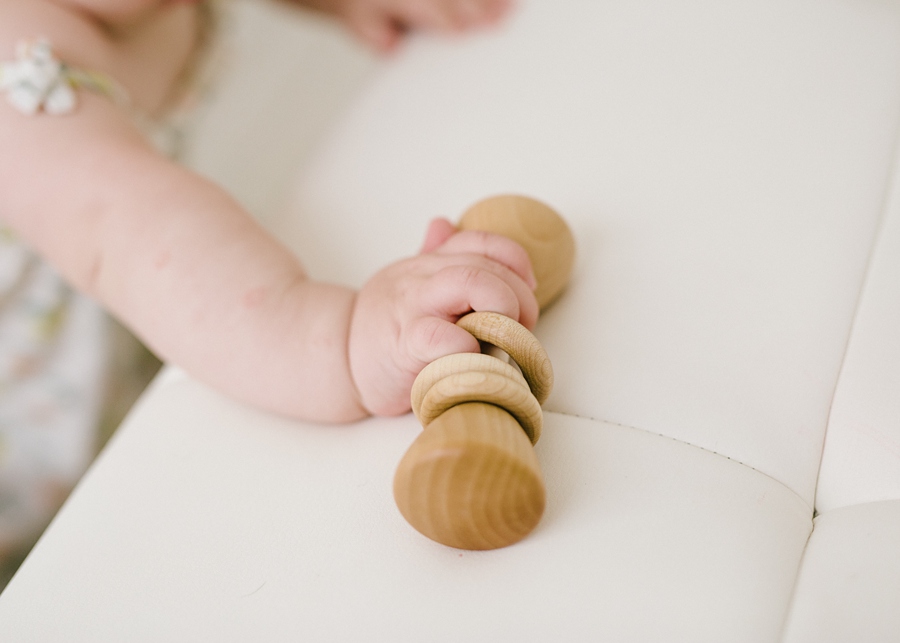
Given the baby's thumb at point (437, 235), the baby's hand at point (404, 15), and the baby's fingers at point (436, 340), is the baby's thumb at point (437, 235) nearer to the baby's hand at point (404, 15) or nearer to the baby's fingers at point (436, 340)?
the baby's fingers at point (436, 340)

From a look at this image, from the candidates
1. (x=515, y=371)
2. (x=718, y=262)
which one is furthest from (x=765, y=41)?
(x=515, y=371)

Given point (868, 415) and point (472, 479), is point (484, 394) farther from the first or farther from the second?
point (868, 415)

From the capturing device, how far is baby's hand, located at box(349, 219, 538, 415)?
30 centimetres

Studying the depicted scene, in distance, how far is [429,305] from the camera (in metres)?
0.31

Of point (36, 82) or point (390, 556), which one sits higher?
point (36, 82)

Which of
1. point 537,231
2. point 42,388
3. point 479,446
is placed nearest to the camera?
point 479,446

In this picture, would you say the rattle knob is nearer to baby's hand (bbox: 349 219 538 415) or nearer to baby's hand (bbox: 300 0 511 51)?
baby's hand (bbox: 349 219 538 415)

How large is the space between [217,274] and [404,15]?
0.38 m

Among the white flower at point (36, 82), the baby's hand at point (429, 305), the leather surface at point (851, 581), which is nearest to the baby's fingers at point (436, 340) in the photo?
the baby's hand at point (429, 305)

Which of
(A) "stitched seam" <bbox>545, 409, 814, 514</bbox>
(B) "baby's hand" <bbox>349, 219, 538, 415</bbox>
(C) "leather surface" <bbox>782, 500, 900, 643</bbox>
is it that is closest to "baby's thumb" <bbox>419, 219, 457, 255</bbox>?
(B) "baby's hand" <bbox>349, 219, 538, 415</bbox>

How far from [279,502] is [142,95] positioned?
42 cm

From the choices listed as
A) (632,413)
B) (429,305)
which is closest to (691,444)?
(632,413)

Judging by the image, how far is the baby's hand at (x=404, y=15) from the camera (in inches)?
23.7

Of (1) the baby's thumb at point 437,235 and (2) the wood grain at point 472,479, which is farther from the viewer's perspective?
(1) the baby's thumb at point 437,235
